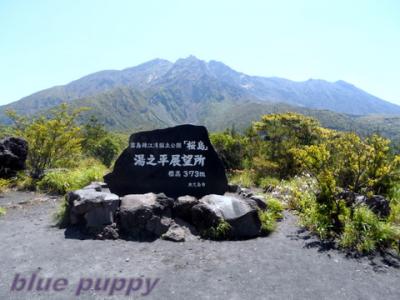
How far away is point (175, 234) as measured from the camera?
6793mm

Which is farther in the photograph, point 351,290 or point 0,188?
point 0,188

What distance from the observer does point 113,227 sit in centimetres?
684

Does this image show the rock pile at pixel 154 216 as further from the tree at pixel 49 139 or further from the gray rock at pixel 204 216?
the tree at pixel 49 139

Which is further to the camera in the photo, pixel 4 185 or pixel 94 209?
pixel 4 185

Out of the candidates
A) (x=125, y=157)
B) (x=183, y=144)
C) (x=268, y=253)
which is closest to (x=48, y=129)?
(x=125, y=157)

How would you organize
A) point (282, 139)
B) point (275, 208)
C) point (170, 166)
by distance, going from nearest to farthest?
point (275, 208) < point (170, 166) < point (282, 139)

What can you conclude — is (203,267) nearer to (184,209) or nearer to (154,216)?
(154,216)

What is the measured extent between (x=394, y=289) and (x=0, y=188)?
410 inches

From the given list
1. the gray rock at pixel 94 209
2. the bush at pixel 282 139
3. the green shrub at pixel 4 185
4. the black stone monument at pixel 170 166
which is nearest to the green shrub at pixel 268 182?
the bush at pixel 282 139

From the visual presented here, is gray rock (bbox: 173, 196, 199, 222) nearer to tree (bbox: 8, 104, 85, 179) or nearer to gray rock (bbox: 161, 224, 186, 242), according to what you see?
gray rock (bbox: 161, 224, 186, 242)

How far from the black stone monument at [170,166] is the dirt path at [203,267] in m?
2.12

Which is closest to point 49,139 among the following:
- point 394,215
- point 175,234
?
point 175,234

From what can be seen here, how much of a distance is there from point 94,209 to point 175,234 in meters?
1.66

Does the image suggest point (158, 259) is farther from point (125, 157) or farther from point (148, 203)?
point (125, 157)
